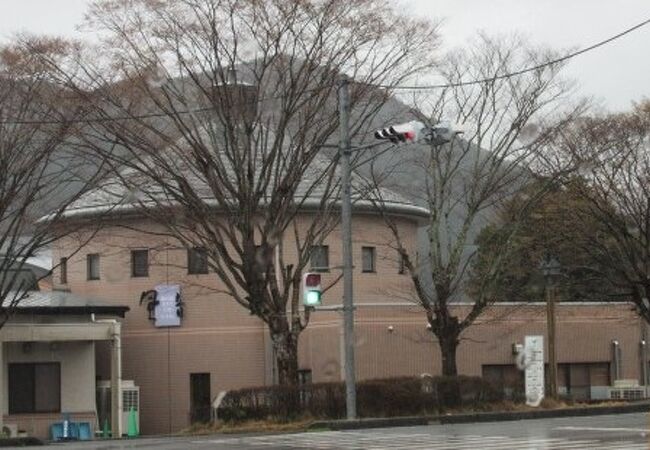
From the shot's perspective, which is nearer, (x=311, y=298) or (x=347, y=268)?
(x=311, y=298)

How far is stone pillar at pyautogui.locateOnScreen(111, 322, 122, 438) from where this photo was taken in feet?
120

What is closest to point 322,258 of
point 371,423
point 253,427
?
point 253,427

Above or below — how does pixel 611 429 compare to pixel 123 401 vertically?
above

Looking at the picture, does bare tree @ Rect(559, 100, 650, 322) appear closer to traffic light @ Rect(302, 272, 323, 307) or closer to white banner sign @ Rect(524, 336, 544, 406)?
white banner sign @ Rect(524, 336, 544, 406)

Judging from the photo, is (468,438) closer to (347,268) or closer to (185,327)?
(347,268)

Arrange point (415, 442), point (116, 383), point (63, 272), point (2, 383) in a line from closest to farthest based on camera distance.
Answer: point (415, 442), point (2, 383), point (116, 383), point (63, 272)

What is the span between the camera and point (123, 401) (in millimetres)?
37594

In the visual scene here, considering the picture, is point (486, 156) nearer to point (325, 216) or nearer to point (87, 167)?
point (325, 216)

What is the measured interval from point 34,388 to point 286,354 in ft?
40.0

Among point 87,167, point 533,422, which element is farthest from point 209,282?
point 533,422

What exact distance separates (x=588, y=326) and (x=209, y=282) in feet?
46.7

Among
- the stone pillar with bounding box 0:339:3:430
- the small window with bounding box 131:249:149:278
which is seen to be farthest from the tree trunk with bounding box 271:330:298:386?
the small window with bounding box 131:249:149:278

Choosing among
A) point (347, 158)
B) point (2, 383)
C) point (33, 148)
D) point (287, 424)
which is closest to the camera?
point (347, 158)

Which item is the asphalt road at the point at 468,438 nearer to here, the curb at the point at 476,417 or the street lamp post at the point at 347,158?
the curb at the point at 476,417
